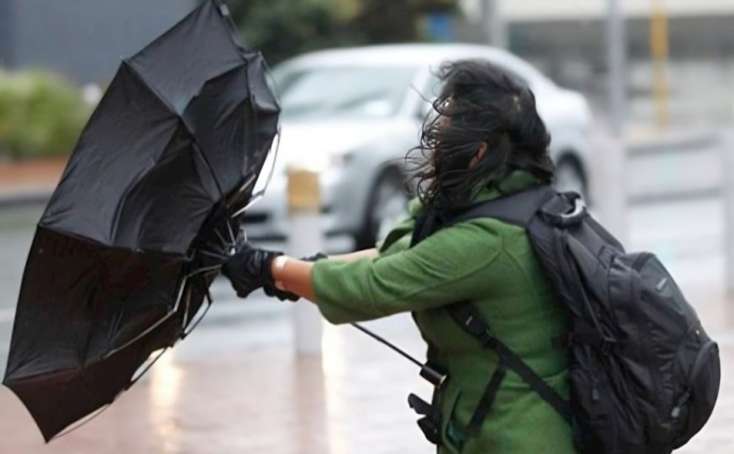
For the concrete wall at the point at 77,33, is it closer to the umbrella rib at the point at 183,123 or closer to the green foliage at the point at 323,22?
the green foliage at the point at 323,22

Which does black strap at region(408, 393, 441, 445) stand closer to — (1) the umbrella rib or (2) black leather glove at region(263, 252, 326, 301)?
(2) black leather glove at region(263, 252, 326, 301)

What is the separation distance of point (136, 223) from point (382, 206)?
11.6 meters

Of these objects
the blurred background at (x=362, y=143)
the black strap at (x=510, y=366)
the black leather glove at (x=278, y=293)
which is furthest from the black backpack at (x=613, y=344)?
the blurred background at (x=362, y=143)

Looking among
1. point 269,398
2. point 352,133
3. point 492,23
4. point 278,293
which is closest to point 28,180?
point 352,133

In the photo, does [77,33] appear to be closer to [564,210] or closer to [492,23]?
[492,23]

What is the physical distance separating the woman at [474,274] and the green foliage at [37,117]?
64.1 ft

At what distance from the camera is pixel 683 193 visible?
19.9 meters

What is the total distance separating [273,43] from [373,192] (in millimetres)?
14883

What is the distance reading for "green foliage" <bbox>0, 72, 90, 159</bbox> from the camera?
2327 cm

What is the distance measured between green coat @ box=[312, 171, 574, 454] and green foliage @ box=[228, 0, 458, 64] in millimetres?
25189

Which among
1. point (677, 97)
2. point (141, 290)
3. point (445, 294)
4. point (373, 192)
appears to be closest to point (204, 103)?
point (141, 290)

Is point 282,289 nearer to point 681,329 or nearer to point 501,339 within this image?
point 501,339

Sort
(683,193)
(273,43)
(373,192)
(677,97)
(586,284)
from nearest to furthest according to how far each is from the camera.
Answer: (586,284) < (373,192) < (683,193) < (273,43) < (677,97)

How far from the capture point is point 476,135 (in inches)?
153
